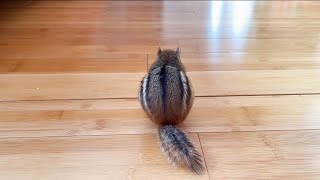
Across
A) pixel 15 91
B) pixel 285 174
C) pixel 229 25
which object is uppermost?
pixel 229 25

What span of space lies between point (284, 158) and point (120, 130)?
1.47ft

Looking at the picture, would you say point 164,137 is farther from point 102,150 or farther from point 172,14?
point 172,14

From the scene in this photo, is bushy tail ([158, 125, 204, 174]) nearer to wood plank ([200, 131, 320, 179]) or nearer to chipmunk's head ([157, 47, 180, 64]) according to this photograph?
wood plank ([200, 131, 320, 179])

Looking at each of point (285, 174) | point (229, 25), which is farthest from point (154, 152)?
point (229, 25)

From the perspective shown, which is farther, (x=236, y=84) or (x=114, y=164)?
(x=236, y=84)

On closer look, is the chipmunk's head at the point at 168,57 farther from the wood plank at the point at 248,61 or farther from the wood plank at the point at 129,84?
the wood plank at the point at 248,61

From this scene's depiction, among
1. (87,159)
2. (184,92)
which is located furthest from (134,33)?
(87,159)

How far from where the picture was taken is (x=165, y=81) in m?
0.92

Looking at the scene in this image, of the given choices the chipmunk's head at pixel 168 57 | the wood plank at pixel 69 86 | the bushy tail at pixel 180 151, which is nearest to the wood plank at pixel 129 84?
the wood plank at pixel 69 86

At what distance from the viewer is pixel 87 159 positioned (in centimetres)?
87

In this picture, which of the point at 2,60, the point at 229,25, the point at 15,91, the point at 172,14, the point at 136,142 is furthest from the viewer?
the point at 172,14

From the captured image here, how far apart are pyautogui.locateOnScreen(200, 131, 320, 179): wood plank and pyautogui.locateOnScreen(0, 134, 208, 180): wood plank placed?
5cm

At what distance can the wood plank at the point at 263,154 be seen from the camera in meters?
0.82

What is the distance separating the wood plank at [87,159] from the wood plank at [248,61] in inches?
20.2
